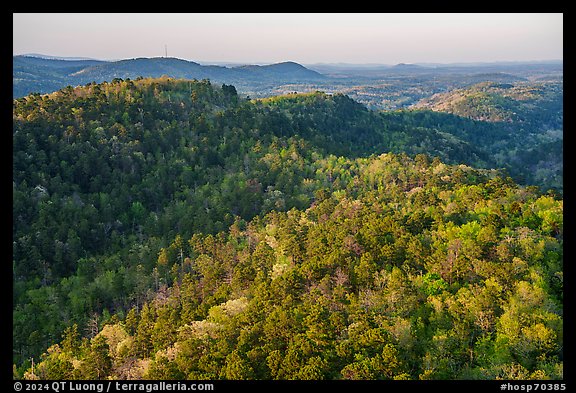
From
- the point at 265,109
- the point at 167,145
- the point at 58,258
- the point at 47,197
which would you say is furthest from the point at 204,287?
the point at 265,109

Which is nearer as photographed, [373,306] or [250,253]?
[373,306]

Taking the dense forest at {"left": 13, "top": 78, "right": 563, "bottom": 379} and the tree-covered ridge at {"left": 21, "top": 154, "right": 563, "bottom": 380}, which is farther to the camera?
the dense forest at {"left": 13, "top": 78, "right": 563, "bottom": 379}

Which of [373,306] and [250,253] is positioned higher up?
[373,306]

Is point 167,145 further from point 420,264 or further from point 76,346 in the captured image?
point 420,264
